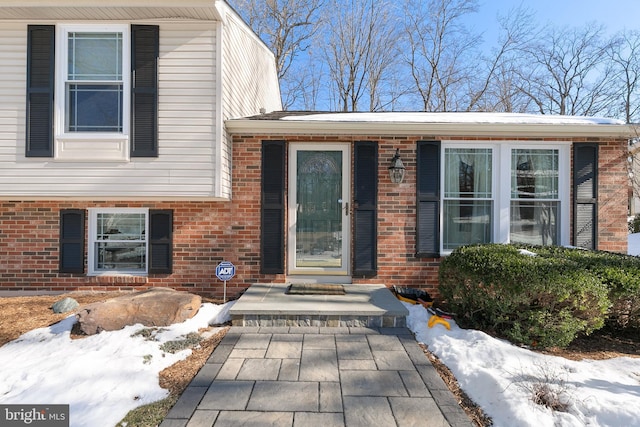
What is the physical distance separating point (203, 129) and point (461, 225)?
4109mm

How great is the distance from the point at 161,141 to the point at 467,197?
4.58m

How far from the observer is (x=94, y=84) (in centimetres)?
443

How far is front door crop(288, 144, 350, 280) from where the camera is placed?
5.08 meters

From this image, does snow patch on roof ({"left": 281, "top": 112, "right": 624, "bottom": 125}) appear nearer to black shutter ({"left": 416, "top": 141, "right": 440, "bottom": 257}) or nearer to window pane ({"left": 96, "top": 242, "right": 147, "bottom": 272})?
black shutter ({"left": 416, "top": 141, "right": 440, "bottom": 257})

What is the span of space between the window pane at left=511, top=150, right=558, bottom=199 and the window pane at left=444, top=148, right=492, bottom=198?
0.43 meters

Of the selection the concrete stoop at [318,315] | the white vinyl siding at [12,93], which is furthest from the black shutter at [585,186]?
the white vinyl siding at [12,93]

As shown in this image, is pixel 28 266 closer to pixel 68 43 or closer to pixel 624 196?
pixel 68 43

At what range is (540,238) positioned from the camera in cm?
509

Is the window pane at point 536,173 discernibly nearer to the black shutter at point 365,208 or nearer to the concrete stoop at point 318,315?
the black shutter at point 365,208

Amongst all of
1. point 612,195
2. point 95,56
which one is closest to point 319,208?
point 95,56

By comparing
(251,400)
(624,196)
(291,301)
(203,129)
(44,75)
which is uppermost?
(44,75)

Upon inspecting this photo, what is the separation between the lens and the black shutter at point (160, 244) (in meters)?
4.89

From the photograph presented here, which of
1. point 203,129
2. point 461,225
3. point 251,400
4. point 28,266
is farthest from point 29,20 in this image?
point 461,225

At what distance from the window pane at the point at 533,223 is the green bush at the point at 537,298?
1.38 m
